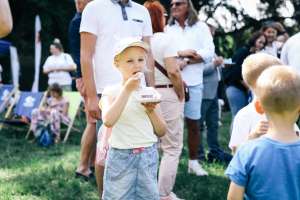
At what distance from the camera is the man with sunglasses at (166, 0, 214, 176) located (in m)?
5.94

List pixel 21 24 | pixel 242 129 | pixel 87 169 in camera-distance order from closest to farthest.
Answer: pixel 242 129 → pixel 87 169 → pixel 21 24

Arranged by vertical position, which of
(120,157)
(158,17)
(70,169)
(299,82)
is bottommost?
(70,169)

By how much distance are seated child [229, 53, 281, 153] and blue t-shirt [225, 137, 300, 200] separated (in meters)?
0.43

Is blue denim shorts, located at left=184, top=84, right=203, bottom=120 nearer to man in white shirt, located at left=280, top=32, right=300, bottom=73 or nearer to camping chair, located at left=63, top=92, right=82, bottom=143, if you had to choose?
man in white shirt, located at left=280, top=32, right=300, bottom=73

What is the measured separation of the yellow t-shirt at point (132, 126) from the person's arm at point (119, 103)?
0.10m

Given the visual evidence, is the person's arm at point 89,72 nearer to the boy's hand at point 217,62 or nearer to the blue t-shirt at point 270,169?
the blue t-shirt at point 270,169

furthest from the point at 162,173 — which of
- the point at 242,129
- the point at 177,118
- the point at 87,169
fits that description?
the point at 242,129

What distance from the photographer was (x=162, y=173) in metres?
4.96

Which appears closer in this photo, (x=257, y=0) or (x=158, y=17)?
(x=158, y=17)

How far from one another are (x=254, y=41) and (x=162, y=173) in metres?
2.44

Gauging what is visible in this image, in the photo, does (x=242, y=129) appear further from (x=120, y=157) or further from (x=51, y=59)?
(x=51, y=59)

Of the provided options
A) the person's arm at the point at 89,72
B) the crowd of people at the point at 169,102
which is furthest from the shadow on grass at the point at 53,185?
the person's arm at the point at 89,72

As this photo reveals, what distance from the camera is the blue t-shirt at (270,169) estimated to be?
244 centimetres

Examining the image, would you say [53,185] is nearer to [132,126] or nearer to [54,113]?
[132,126]
